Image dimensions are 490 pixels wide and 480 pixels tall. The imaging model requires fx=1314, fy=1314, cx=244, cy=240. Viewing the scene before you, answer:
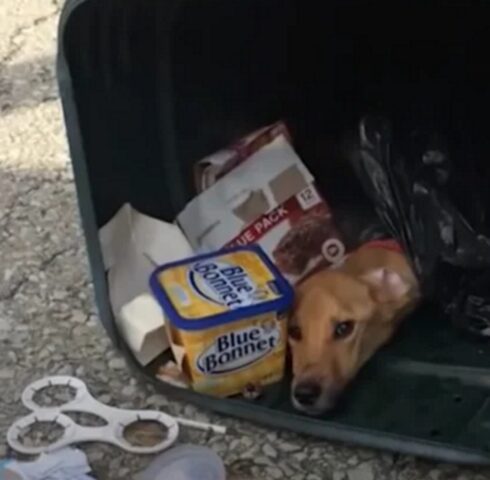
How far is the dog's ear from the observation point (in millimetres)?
1239

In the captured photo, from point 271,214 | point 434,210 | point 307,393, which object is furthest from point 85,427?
point 434,210

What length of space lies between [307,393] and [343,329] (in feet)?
0.25

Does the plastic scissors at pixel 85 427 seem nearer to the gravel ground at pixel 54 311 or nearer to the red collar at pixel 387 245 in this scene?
the gravel ground at pixel 54 311

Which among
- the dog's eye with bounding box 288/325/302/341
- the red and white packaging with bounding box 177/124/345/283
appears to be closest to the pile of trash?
the red and white packaging with bounding box 177/124/345/283

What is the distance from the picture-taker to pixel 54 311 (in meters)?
1.33

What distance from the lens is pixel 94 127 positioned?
128 centimetres

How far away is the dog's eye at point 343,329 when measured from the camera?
1184 mm

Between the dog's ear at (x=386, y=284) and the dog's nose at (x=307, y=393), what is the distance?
0.13m

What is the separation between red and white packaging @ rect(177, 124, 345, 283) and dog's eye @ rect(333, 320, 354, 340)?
12cm

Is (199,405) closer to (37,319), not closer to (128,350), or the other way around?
(128,350)

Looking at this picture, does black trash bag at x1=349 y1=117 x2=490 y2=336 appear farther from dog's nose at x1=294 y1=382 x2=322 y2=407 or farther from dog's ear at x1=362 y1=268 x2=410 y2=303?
dog's nose at x1=294 y1=382 x2=322 y2=407

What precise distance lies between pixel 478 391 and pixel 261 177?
0.33 metres

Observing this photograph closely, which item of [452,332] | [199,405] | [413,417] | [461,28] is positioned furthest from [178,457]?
[461,28]

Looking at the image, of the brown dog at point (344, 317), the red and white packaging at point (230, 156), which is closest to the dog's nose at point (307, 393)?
the brown dog at point (344, 317)
